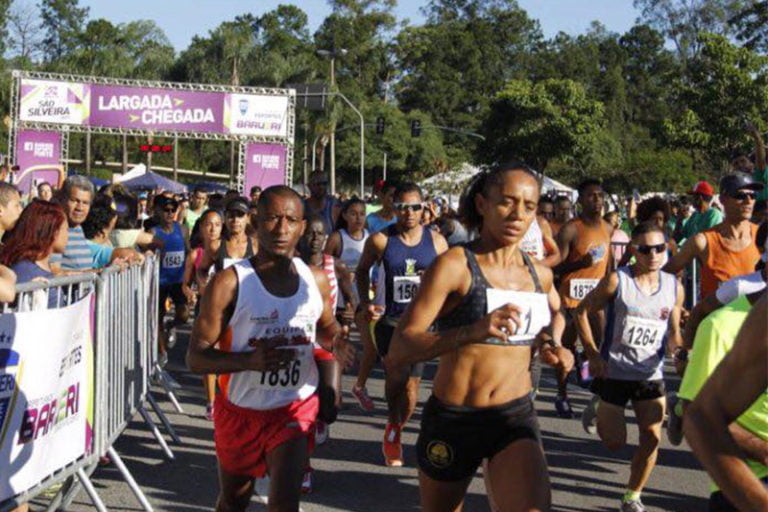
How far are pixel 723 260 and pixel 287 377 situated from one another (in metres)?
3.95

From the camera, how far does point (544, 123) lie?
6384 centimetres

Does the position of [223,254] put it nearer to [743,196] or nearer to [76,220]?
[76,220]

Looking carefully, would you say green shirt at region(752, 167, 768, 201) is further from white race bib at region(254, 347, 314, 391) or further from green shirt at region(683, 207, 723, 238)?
white race bib at region(254, 347, 314, 391)

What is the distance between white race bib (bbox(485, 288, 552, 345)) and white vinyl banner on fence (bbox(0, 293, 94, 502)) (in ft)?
6.09

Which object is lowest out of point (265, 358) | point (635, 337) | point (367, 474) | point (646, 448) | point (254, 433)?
point (367, 474)

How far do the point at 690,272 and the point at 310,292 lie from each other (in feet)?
29.8

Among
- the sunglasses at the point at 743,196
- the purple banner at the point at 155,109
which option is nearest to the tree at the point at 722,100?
the purple banner at the point at 155,109

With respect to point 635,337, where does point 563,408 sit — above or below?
below

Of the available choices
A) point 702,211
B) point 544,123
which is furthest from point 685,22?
point 702,211

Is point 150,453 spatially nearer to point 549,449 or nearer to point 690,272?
point 549,449

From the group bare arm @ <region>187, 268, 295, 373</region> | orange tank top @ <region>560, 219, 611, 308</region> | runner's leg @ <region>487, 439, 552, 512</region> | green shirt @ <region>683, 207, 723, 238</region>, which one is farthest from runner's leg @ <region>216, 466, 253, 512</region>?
green shirt @ <region>683, 207, 723, 238</region>

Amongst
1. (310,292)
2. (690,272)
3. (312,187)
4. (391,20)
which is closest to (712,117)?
(690,272)

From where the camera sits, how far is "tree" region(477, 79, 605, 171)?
209 feet

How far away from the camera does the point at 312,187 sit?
439 inches
